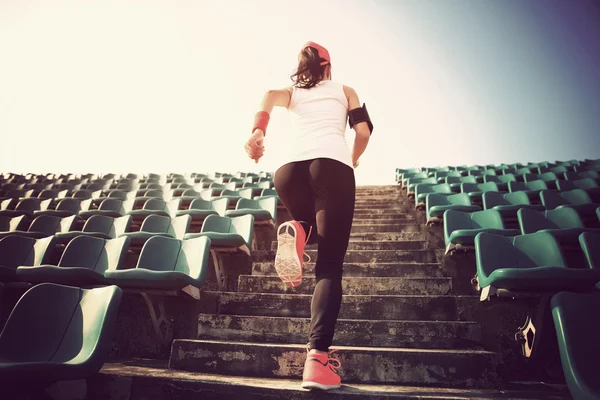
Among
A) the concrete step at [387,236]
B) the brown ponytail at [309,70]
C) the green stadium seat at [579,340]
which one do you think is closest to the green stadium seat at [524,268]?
the green stadium seat at [579,340]

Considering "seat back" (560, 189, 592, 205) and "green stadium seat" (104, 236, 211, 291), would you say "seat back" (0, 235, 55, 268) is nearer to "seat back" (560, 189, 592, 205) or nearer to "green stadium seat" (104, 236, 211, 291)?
"green stadium seat" (104, 236, 211, 291)

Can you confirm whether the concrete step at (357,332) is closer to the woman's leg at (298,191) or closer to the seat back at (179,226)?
the woman's leg at (298,191)

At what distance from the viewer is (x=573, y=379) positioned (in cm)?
113

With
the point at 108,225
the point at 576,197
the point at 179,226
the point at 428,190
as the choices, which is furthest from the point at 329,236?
the point at 576,197

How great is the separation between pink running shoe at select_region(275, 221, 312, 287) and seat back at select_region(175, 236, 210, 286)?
119cm

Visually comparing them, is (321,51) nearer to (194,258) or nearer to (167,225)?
(194,258)

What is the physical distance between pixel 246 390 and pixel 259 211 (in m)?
2.58

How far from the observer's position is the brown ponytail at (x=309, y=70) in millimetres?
1618

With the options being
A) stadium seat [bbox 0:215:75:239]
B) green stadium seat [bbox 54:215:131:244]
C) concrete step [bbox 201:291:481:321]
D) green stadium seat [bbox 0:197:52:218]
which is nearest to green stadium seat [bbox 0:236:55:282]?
green stadium seat [bbox 54:215:131:244]

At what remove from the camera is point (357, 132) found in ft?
5.34

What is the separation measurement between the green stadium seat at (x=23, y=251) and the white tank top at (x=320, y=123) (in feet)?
9.25

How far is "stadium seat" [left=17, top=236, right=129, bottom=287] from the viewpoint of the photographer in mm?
2357

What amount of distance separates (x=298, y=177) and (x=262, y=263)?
194cm

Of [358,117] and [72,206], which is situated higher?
[72,206]
